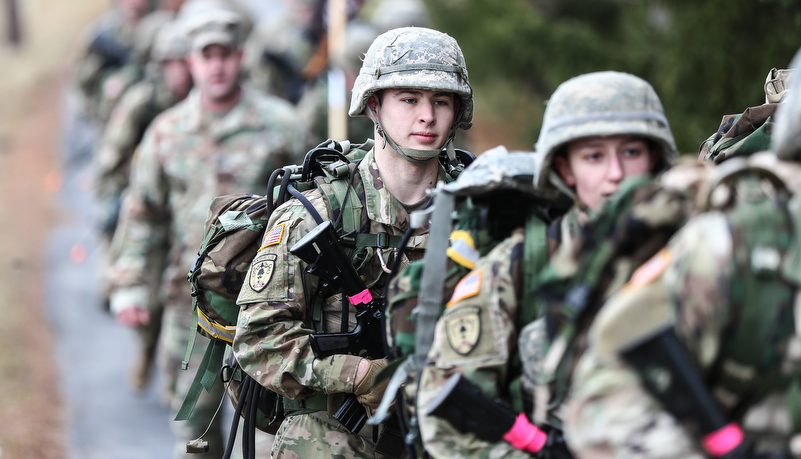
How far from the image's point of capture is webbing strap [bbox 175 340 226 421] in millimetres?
4711

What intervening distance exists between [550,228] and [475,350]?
42 centimetres

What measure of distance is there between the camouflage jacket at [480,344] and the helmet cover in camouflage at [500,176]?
0.58 ft

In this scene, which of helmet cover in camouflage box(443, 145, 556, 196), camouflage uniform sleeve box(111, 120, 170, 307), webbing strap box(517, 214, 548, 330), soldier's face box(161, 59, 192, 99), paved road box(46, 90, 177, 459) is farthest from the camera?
soldier's face box(161, 59, 192, 99)

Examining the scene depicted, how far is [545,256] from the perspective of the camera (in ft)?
10.4

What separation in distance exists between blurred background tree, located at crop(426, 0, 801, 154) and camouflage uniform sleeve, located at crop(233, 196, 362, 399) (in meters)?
2.33

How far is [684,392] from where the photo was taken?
8.07ft

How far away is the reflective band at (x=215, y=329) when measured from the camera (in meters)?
4.57

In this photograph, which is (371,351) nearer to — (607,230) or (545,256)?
(545,256)

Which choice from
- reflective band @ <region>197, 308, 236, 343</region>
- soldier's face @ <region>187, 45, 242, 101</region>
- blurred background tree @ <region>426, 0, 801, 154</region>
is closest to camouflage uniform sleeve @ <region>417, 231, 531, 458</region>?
reflective band @ <region>197, 308, 236, 343</region>

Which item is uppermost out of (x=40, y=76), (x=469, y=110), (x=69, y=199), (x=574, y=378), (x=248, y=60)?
(x=40, y=76)

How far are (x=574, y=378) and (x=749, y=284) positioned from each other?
0.52 meters

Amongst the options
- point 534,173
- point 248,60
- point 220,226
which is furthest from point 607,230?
point 248,60

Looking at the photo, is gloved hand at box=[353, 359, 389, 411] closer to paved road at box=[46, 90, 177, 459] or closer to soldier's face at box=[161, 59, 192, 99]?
paved road at box=[46, 90, 177, 459]

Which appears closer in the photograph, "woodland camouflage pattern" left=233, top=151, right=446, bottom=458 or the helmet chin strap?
"woodland camouflage pattern" left=233, top=151, right=446, bottom=458
